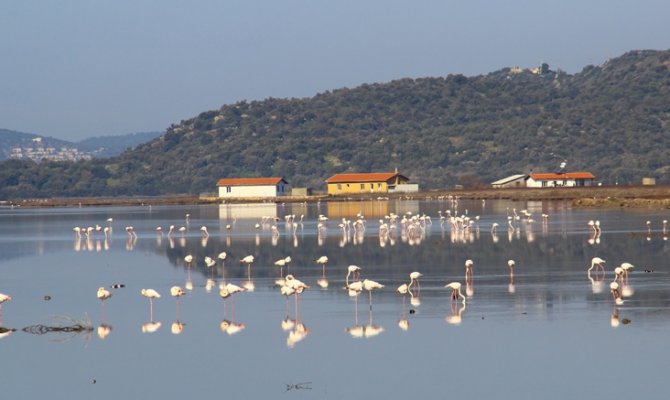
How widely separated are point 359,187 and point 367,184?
0.98 meters

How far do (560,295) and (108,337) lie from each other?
10.1m

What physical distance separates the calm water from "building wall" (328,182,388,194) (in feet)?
301

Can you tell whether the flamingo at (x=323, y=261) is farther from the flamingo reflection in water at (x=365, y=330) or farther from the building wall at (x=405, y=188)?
the building wall at (x=405, y=188)

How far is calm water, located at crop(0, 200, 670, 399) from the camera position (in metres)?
17.3


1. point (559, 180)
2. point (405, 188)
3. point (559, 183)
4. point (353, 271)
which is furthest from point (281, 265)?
point (405, 188)

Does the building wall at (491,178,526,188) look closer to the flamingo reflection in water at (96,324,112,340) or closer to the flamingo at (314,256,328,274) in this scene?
the flamingo at (314,256,328,274)

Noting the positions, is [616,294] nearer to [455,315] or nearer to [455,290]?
[455,290]

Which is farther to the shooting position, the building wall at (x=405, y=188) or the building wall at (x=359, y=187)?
the building wall at (x=405, y=188)

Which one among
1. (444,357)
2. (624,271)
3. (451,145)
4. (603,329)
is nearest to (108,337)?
(444,357)

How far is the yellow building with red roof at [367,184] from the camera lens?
433 ft

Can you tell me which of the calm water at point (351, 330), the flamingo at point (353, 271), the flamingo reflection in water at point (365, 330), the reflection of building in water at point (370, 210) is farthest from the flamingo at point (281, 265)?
the reflection of building in water at point (370, 210)

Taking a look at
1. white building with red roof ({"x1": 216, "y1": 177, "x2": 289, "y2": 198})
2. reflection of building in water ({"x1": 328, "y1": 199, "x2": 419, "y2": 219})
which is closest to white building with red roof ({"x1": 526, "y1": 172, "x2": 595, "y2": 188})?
reflection of building in water ({"x1": 328, "y1": 199, "x2": 419, "y2": 219})

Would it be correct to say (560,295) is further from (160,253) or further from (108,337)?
(160,253)

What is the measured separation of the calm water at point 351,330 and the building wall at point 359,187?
91.7 metres
